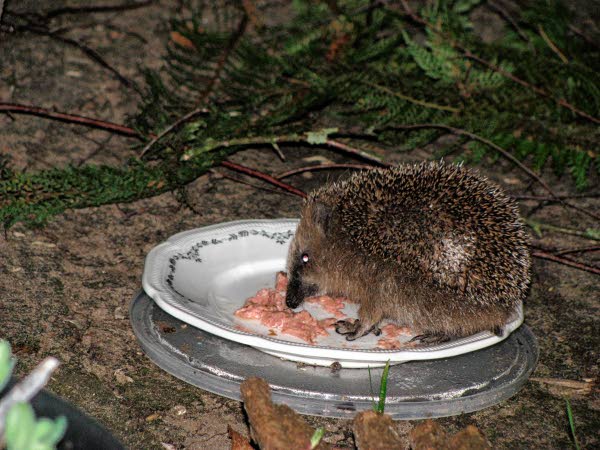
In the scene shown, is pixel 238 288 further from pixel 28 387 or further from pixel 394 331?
pixel 28 387

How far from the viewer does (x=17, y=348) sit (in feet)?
14.1

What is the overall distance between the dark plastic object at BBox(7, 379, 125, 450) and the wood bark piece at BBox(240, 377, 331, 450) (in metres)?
0.64

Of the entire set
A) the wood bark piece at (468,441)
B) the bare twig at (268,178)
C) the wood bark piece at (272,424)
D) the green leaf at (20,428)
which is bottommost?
the bare twig at (268,178)

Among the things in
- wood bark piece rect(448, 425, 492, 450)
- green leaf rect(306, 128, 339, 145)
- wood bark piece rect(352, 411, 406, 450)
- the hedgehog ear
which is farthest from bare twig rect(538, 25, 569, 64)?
wood bark piece rect(352, 411, 406, 450)

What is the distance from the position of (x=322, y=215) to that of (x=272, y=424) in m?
1.99

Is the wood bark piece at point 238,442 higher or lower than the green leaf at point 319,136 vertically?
lower

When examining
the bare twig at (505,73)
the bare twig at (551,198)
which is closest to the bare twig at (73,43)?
the bare twig at (505,73)

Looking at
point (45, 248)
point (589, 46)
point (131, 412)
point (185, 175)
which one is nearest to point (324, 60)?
point (185, 175)

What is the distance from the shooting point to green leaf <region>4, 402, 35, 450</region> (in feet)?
6.23

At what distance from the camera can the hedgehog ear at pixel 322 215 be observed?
5027mm

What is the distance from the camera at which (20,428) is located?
6.23ft

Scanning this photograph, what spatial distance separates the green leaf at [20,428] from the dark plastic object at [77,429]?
914mm

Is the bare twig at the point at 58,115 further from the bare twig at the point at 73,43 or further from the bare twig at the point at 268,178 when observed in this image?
the bare twig at the point at 73,43

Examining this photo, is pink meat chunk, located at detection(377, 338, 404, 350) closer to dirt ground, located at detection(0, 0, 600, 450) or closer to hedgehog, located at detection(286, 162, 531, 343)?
hedgehog, located at detection(286, 162, 531, 343)
